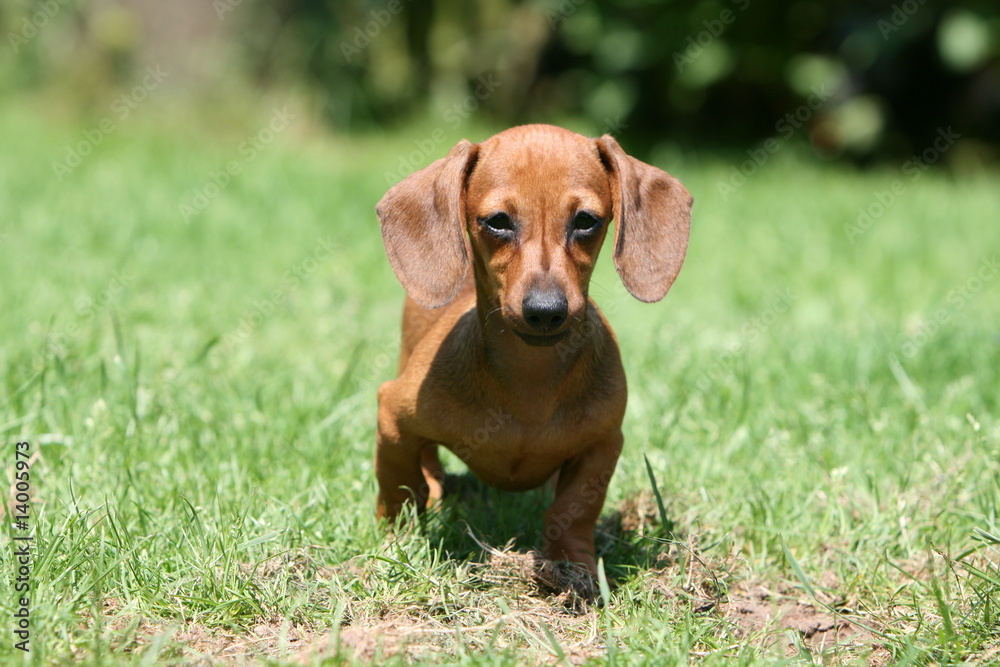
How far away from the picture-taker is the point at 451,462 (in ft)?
11.6

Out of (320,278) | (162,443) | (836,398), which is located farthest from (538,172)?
(320,278)

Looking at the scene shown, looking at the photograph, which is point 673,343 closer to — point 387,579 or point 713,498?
point 713,498
